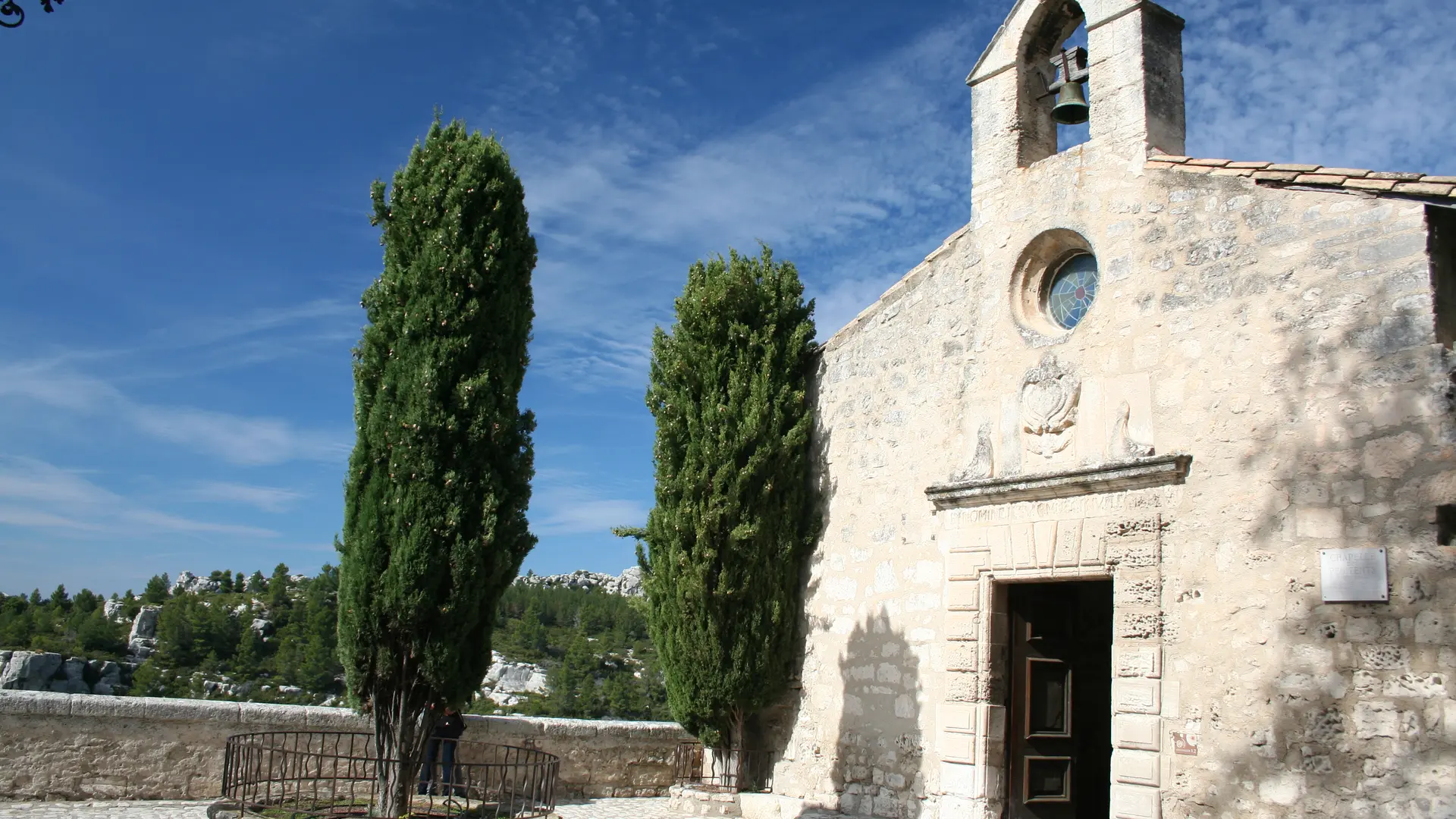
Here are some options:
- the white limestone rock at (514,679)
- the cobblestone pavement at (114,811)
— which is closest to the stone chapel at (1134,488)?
the cobblestone pavement at (114,811)

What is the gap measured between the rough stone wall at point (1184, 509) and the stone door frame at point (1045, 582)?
21 millimetres

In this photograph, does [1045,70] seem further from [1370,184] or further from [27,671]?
Answer: [27,671]

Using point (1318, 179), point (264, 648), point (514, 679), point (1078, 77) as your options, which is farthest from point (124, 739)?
point (514, 679)

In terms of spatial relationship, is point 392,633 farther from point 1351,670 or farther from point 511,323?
point 1351,670

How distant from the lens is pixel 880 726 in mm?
8570

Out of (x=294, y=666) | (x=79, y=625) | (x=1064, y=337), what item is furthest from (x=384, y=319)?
(x=79, y=625)

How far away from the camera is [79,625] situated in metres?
32.9

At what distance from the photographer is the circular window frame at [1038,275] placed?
8023 millimetres

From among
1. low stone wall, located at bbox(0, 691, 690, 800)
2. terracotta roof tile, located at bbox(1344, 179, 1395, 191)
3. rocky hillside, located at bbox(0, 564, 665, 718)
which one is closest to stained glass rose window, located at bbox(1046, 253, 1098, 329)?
terracotta roof tile, located at bbox(1344, 179, 1395, 191)

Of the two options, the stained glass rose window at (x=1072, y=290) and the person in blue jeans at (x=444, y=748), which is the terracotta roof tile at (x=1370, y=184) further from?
the person in blue jeans at (x=444, y=748)

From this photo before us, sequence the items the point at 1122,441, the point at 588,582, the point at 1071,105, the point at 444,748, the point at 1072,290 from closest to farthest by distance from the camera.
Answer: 1. the point at 1122,441
2. the point at 1072,290
3. the point at 1071,105
4. the point at 444,748
5. the point at 588,582

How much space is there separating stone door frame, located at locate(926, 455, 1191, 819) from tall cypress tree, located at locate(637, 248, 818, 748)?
5.72ft

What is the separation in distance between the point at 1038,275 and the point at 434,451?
16.1ft

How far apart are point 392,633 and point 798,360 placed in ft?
15.9
